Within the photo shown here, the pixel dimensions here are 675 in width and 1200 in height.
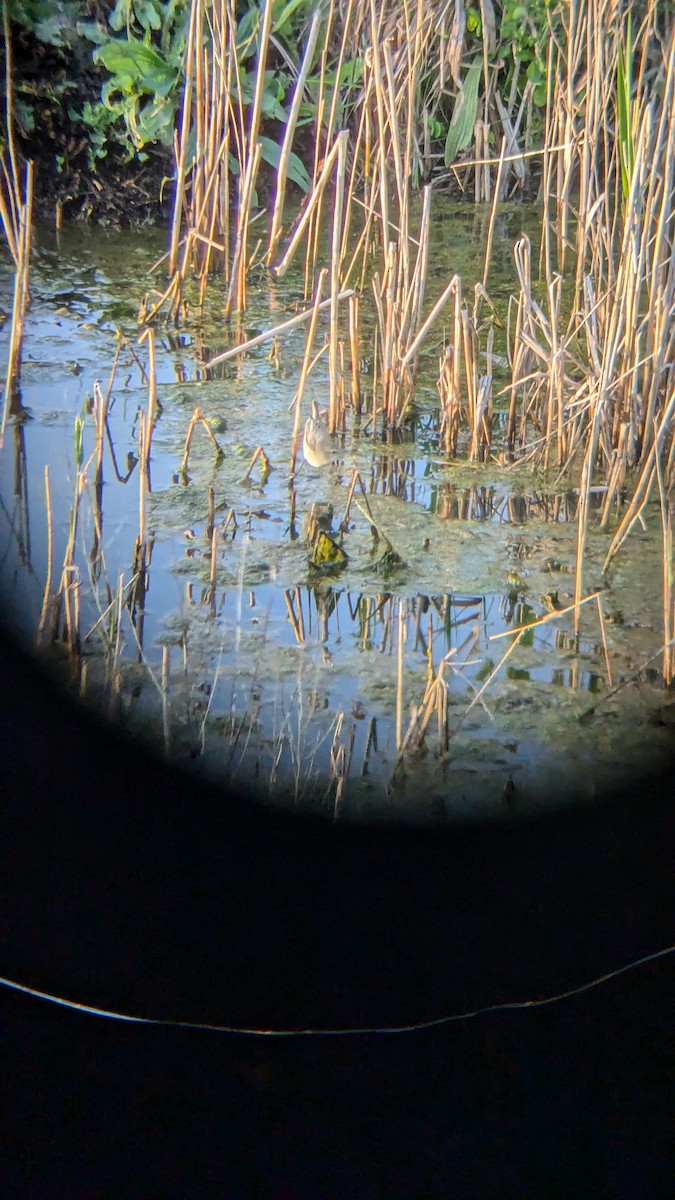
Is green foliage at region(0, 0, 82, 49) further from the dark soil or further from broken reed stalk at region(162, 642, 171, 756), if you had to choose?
broken reed stalk at region(162, 642, 171, 756)

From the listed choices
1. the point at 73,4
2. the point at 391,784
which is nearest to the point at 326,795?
the point at 391,784

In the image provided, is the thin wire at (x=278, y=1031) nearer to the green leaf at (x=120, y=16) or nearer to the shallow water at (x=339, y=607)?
the shallow water at (x=339, y=607)

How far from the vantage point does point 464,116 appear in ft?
11.7

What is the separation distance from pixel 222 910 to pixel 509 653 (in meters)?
0.64

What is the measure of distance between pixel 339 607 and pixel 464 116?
256 centimetres

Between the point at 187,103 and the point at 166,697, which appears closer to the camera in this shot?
the point at 166,697

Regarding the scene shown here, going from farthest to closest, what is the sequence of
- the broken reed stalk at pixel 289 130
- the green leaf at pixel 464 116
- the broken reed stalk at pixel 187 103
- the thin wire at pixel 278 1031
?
the green leaf at pixel 464 116
the broken reed stalk at pixel 187 103
the broken reed stalk at pixel 289 130
the thin wire at pixel 278 1031

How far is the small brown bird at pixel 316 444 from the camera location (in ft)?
6.47

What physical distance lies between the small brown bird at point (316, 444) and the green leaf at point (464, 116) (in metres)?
1.84

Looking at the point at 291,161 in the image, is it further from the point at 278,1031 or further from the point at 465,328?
the point at 278,1031

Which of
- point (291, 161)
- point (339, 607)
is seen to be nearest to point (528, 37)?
point (291, 161)

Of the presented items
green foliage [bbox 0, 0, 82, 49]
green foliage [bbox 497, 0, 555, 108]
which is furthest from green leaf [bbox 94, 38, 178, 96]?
green foliage [bbox 497, 0, 555, 108]

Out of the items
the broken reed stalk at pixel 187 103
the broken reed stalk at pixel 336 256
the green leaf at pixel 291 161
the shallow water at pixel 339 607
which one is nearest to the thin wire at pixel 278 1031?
the shallow water at pixel 339 607

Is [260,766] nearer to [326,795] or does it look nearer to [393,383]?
[326,795]
